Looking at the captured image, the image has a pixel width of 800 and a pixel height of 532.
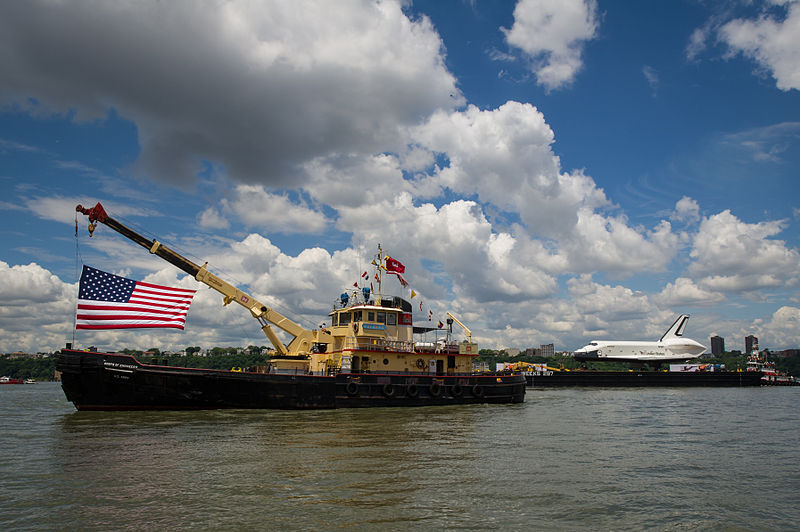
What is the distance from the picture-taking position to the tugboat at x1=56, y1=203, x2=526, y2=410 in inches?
1012

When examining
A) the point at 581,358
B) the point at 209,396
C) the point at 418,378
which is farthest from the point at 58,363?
the point at 581,358

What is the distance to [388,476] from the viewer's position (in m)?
12.9

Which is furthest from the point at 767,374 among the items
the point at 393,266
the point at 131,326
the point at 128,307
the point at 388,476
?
the point at 128,307

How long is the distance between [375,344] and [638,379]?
52.4 m

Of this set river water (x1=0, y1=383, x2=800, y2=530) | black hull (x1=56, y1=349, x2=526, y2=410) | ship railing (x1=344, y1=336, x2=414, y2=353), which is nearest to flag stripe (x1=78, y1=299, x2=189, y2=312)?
black hull (x1=56, y1=349, x2=526, y2=410)

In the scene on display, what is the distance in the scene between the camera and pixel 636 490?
12219 millimetres

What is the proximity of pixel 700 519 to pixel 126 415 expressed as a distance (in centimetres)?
2436

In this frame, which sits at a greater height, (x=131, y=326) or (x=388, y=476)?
(x=131, y=326)

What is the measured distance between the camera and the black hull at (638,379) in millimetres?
68750

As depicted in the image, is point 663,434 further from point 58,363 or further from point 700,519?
point 58,363

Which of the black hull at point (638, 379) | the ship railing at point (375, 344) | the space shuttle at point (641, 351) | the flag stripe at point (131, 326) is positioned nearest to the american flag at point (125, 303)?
the flag stripe at point (131, 326)

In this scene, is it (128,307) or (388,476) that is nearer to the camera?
(388,476)

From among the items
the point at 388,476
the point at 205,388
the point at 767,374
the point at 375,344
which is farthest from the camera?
the point at 767,374

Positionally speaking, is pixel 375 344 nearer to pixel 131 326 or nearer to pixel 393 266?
pixel 393 266
